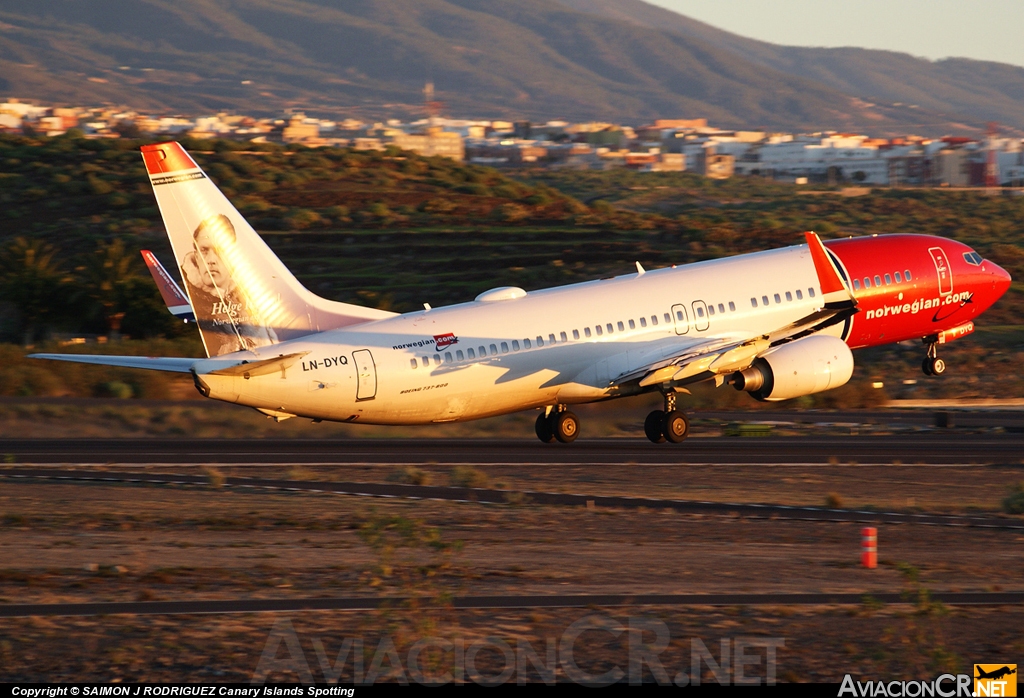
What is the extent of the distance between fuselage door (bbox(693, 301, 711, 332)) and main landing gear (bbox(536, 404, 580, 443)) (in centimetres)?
418

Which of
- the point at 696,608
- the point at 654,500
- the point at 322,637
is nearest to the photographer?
the point at 322,637

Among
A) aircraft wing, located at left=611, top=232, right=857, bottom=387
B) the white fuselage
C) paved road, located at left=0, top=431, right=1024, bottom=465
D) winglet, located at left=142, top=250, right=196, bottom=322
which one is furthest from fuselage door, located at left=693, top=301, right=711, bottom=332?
winglet, located at left=142, top=250, right=196, bottom=322

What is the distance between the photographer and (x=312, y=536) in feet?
71.2

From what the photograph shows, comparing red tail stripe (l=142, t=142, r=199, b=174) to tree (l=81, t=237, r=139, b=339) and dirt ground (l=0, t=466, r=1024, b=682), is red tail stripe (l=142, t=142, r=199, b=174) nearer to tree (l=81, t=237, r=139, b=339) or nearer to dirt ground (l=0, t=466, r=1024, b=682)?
dirt ground (l=0, t=466, r=1024, b=682)

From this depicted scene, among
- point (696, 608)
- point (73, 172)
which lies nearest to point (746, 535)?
point (696, 608)

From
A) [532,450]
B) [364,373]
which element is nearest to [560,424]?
[532,450]

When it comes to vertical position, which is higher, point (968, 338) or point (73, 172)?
point (73, 172)

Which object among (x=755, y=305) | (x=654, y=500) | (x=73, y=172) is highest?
(x=73, y=172)

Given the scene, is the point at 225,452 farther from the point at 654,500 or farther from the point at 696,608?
the point at 696,608

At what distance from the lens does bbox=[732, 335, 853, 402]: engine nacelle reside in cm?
3394

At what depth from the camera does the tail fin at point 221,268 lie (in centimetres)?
2783

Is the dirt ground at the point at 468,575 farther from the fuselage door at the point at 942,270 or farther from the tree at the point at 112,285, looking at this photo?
the tree at the point at 112,285

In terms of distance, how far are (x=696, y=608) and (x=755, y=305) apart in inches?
789

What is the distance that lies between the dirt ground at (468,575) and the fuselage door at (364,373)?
446 cm
